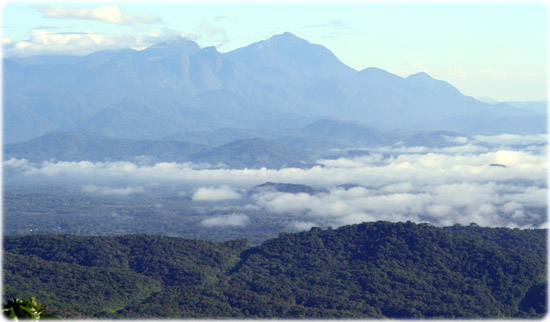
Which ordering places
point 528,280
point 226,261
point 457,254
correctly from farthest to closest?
1. point 226,261
2. point 457,254
3. point 528,280

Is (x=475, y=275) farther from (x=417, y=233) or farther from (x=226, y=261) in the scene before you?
(x=226, y=261)

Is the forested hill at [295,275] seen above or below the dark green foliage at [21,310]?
below

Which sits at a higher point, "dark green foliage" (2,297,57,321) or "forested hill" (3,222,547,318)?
"dark green foliage" (2,297,57,321)

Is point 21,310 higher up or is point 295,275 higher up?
point 21,310

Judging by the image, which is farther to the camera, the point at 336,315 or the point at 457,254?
the point at 457,254

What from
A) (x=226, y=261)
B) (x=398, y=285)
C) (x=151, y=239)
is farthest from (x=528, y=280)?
(x=151, y=239)

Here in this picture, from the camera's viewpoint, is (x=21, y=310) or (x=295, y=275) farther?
(x=295, y=275)

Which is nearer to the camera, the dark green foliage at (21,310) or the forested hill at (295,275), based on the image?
the dark green foliage at (21,310)

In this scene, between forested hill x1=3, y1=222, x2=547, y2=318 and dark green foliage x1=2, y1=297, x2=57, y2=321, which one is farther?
forested hill x1=3, y1=222, x2=547, y2=318
